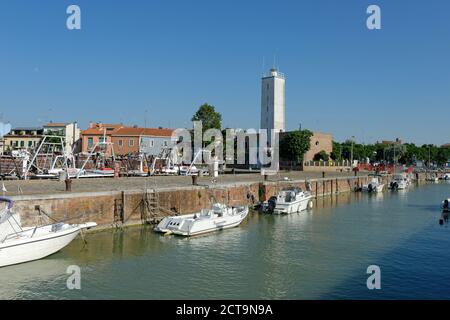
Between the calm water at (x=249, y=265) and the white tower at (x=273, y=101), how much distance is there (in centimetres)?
8128

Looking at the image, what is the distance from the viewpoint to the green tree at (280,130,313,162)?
96750 mm

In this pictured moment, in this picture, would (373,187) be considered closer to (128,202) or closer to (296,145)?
(296,145)

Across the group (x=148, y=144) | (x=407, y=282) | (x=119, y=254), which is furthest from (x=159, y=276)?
(x=148, y=144)

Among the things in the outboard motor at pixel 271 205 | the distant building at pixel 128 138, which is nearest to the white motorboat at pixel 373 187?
the outboard motor at pixel 271 205

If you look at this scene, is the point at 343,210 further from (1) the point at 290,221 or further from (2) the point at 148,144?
(2) the point at 148,144

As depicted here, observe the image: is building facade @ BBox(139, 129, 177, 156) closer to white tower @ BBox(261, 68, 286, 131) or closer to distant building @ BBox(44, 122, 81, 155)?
distant building @ BBox(44, 122, 81, 155)

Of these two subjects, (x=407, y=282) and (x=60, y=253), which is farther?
(x=60, y=253)

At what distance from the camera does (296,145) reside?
317 feet

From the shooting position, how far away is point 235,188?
44.8m

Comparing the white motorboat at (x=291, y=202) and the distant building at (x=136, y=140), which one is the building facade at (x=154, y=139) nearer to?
the distant building at (x=136, y=140)

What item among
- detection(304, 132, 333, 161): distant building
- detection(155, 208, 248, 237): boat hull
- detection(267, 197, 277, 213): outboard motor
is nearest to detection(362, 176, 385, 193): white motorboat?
detection(304, 132, 333, 161): distant building
